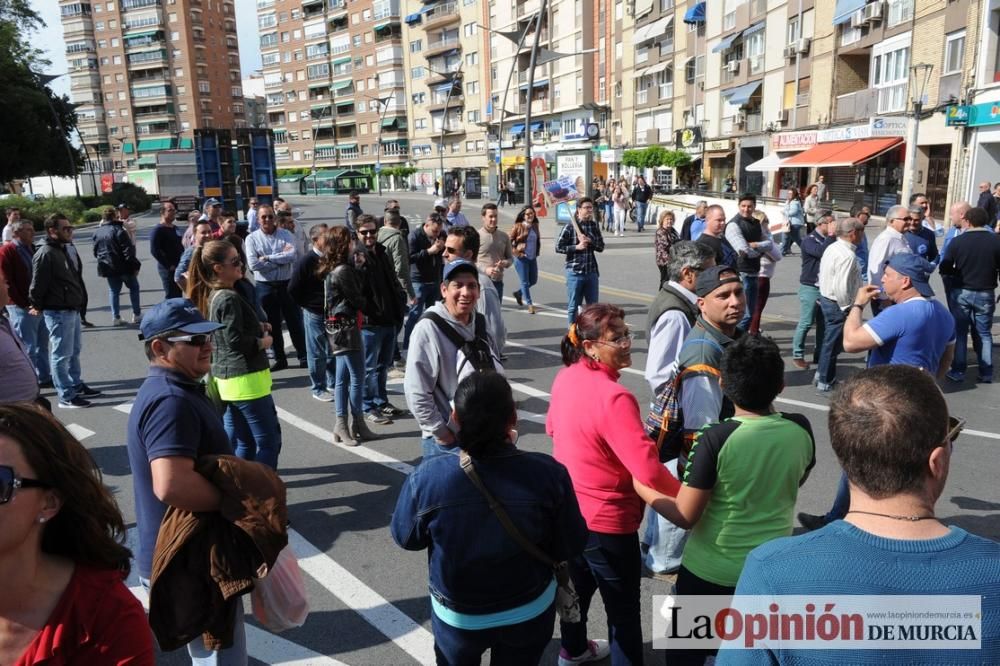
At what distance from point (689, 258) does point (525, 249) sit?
6943mm

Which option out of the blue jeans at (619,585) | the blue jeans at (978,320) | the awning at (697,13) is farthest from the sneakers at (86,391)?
the awning at (697,13)

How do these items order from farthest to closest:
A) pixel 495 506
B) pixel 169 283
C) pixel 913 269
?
pixel 169 283
pixel 913 269
pixel 495 506

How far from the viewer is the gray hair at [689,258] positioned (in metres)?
4.46

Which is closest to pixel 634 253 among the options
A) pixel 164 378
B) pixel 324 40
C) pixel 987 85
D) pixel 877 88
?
pixel 987 85

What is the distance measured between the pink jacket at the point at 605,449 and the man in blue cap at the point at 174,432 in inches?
56.2

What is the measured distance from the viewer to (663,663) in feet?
11.0

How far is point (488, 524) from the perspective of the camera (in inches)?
91.8

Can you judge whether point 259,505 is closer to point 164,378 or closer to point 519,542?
point 164,378

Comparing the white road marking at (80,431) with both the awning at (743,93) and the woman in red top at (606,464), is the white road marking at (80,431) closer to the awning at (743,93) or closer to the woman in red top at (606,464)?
the woman in red top at (606,464)

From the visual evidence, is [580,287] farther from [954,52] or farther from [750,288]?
[954,52]

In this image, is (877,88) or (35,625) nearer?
(35,625)

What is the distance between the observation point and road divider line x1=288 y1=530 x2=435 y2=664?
353cm

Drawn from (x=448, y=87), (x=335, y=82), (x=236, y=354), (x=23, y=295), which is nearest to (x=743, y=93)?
(x=23, y=295)

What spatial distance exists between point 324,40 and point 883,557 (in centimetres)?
9923
